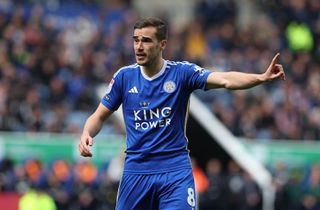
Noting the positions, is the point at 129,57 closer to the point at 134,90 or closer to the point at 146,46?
the point at 134,90

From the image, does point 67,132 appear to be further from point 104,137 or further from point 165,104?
point 165,104

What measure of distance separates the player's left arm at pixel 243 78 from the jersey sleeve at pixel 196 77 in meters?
0.05

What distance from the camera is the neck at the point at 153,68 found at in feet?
29.2

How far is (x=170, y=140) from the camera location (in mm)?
8844

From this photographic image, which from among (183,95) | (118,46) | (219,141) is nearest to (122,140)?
(219,141)

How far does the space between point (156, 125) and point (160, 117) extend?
0.07m

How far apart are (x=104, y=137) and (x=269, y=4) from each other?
8801mm

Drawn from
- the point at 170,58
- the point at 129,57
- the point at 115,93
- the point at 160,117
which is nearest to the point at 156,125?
the point at 160,117

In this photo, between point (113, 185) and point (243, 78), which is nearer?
point (243, 78)

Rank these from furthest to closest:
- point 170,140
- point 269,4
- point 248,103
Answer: point 269,4
point 248,103
point 170,140

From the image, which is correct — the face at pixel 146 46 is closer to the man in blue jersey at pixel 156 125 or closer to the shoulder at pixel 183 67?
the man in blue jersey at pixel 156 125

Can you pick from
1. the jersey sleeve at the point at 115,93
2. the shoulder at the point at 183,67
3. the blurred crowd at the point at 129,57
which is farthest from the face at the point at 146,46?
the blurred crowd at the point at 129,57

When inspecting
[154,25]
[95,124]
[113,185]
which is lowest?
[113,185]

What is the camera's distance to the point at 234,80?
8586 mm
